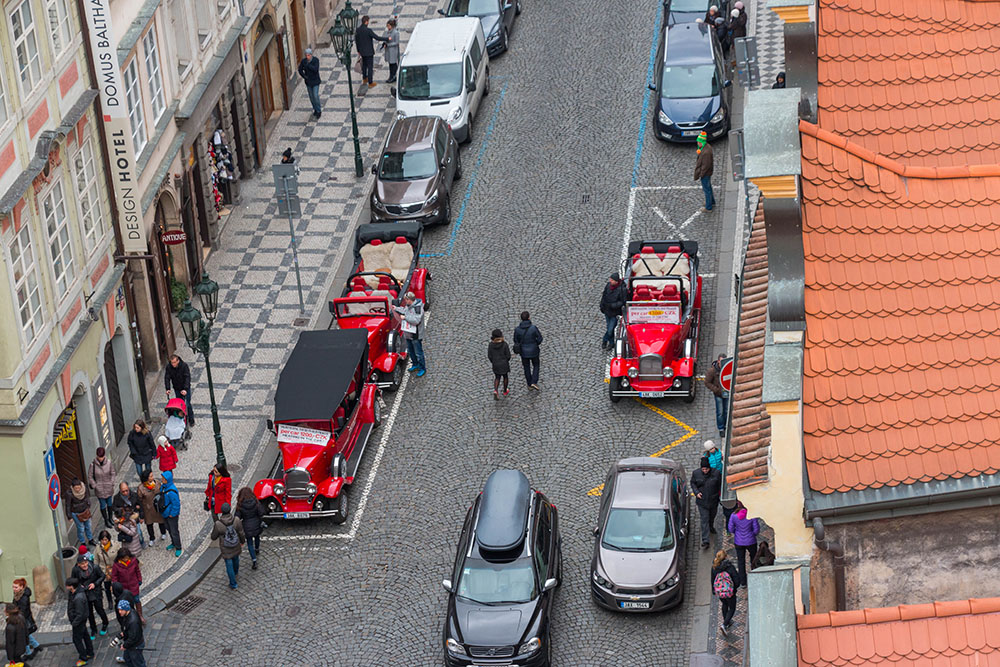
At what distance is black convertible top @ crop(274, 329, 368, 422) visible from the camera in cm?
3145

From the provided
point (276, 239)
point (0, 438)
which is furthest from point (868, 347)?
point (276, 239)

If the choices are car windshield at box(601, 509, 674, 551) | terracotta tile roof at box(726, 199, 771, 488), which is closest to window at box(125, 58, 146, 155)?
car windshield at box(601, 509, 674, 551)

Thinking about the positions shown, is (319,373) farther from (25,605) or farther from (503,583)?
(25,605)

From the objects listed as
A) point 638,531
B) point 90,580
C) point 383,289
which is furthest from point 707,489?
point 90,580

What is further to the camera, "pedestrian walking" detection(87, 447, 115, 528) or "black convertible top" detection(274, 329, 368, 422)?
"black convertible top" detection(274, 329, 368, 422)

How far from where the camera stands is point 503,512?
28.4m

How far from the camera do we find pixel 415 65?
1781 inches

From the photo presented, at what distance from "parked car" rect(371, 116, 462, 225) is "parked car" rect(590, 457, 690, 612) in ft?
42.3

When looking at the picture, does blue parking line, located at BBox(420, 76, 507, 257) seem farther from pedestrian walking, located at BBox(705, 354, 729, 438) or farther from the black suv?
the black suv

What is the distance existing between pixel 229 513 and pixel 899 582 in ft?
46.2

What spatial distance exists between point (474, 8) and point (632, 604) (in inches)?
1008

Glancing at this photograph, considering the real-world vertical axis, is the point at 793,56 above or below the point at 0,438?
above

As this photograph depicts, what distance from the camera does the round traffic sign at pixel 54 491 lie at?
30.1 m

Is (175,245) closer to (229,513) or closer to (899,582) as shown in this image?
(229,513)
